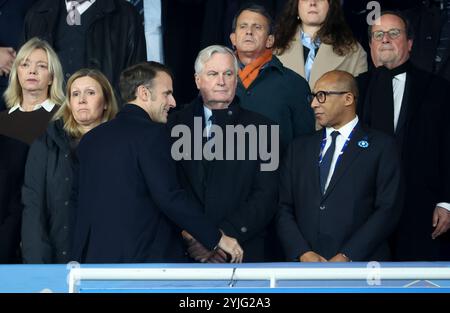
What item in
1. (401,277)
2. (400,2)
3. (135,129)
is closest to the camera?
(401,277)

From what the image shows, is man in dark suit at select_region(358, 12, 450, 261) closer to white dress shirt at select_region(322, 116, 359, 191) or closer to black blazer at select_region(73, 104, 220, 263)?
white dress shirt at select_region(322, 116, 359, 191)

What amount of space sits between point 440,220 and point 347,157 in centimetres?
62

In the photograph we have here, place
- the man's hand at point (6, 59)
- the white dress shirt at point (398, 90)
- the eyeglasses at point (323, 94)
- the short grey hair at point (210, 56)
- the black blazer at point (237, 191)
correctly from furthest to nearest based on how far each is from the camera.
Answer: the man's hand at point (6, 59), the white dress shirt at point (398, 90), the short grey hair at point (210, 56), the eyeglasses at point (323, 94), the black blazer at point (237, 191)

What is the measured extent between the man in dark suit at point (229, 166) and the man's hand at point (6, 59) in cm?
121

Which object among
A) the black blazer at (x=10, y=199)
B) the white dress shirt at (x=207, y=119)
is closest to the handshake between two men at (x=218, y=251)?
the white dress shirt at (x=207, y=119)

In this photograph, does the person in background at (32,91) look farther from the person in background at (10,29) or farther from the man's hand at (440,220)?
the man's hand at (440,220)

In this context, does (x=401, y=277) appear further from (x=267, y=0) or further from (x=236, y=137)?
(x=267, y=0)

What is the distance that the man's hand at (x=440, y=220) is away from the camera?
676 centimetres

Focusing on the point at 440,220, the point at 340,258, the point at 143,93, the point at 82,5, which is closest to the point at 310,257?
the point at 340,258

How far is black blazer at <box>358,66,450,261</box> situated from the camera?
678 centimetres

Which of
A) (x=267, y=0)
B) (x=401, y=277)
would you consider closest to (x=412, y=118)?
(x=267, y=0)

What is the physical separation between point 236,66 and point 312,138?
0.50 m

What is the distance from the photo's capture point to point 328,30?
23.7 feet
